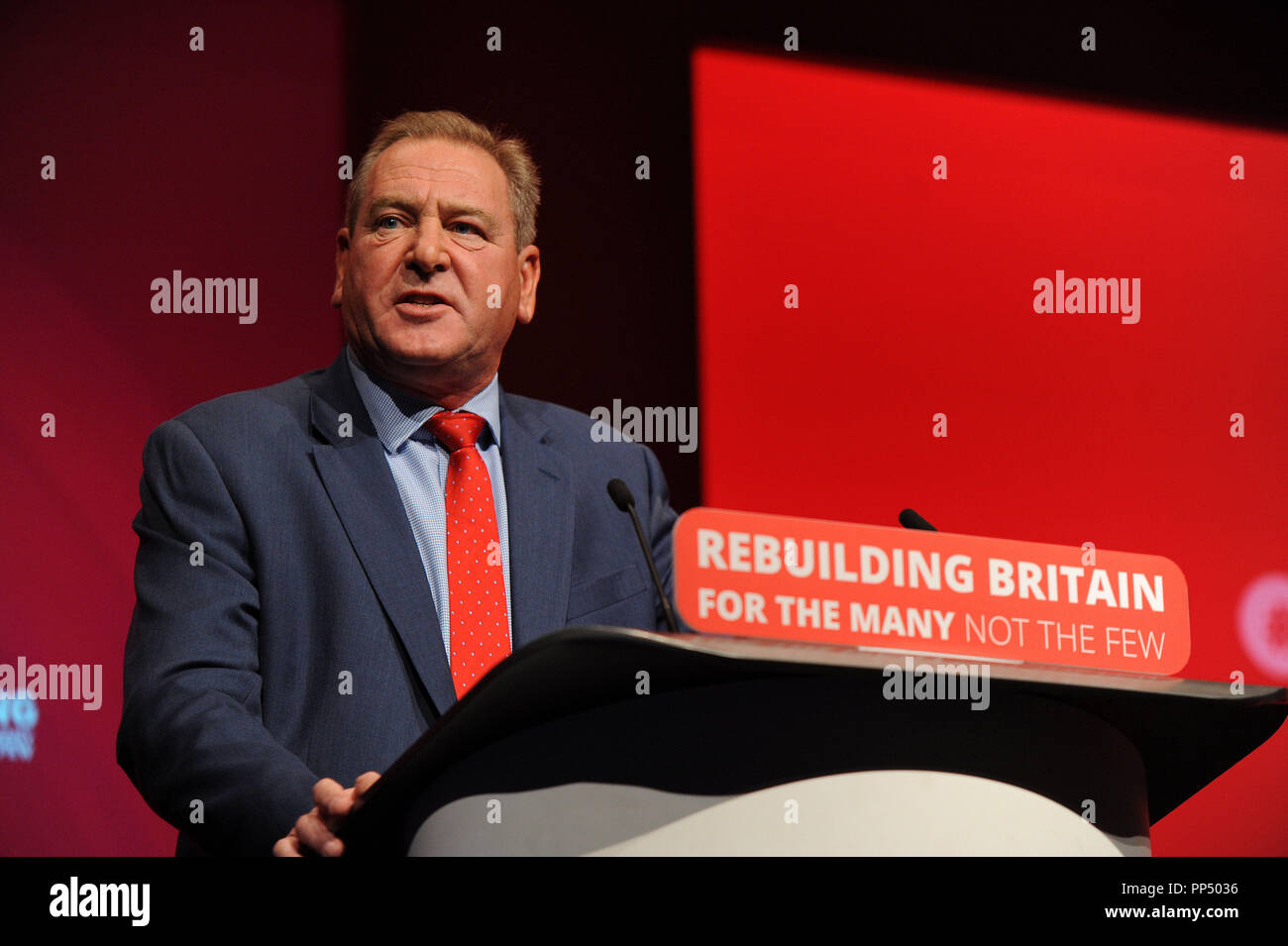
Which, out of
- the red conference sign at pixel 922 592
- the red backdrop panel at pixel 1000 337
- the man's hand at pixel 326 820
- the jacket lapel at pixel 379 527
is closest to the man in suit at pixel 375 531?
the jacket lapel at pixel 379 527

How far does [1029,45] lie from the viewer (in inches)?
109

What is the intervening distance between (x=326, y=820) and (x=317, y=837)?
0.02 m

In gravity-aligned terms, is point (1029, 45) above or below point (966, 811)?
above

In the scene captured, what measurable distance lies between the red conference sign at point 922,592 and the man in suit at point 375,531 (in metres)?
0.48

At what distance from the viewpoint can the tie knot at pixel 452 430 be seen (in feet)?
5.53

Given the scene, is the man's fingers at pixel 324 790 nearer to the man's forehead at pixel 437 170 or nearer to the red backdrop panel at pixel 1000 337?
the man's forehead at pixel 437 170

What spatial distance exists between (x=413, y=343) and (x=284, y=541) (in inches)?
14.3

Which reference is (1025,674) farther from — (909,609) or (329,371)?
(329,371)

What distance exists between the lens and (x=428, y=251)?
179 cm

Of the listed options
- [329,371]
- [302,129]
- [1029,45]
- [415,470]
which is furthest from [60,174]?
[1029,45]

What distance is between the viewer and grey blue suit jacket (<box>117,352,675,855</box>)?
1.27 meters
